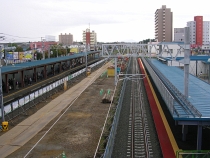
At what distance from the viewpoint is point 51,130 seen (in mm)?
16688

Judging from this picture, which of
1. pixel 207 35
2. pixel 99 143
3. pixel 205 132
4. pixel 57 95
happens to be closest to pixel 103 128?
pixel 99 143

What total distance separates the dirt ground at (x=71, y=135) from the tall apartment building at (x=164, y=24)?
8666cm

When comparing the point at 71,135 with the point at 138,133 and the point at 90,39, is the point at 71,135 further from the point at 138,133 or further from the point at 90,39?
the point at 90,39

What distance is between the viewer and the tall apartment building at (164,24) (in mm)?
105438

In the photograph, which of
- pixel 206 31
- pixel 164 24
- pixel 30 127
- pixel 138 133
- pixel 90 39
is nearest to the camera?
pixel 138 133

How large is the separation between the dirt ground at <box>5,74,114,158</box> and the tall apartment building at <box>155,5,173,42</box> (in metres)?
86.7

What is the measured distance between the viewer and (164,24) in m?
106

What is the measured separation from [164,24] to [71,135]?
9665 centimetres

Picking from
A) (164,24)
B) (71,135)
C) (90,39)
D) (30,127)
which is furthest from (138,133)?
(90,39)

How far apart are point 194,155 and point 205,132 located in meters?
4.66

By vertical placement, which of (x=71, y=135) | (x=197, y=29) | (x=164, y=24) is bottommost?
(x=71, y=135)

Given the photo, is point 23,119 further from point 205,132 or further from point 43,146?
point 205,132

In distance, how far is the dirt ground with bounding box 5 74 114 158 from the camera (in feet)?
43.1

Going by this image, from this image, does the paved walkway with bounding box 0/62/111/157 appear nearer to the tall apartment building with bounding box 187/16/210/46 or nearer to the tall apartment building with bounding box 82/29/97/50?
the tall apartment building with bounding box 82/29/97/50
